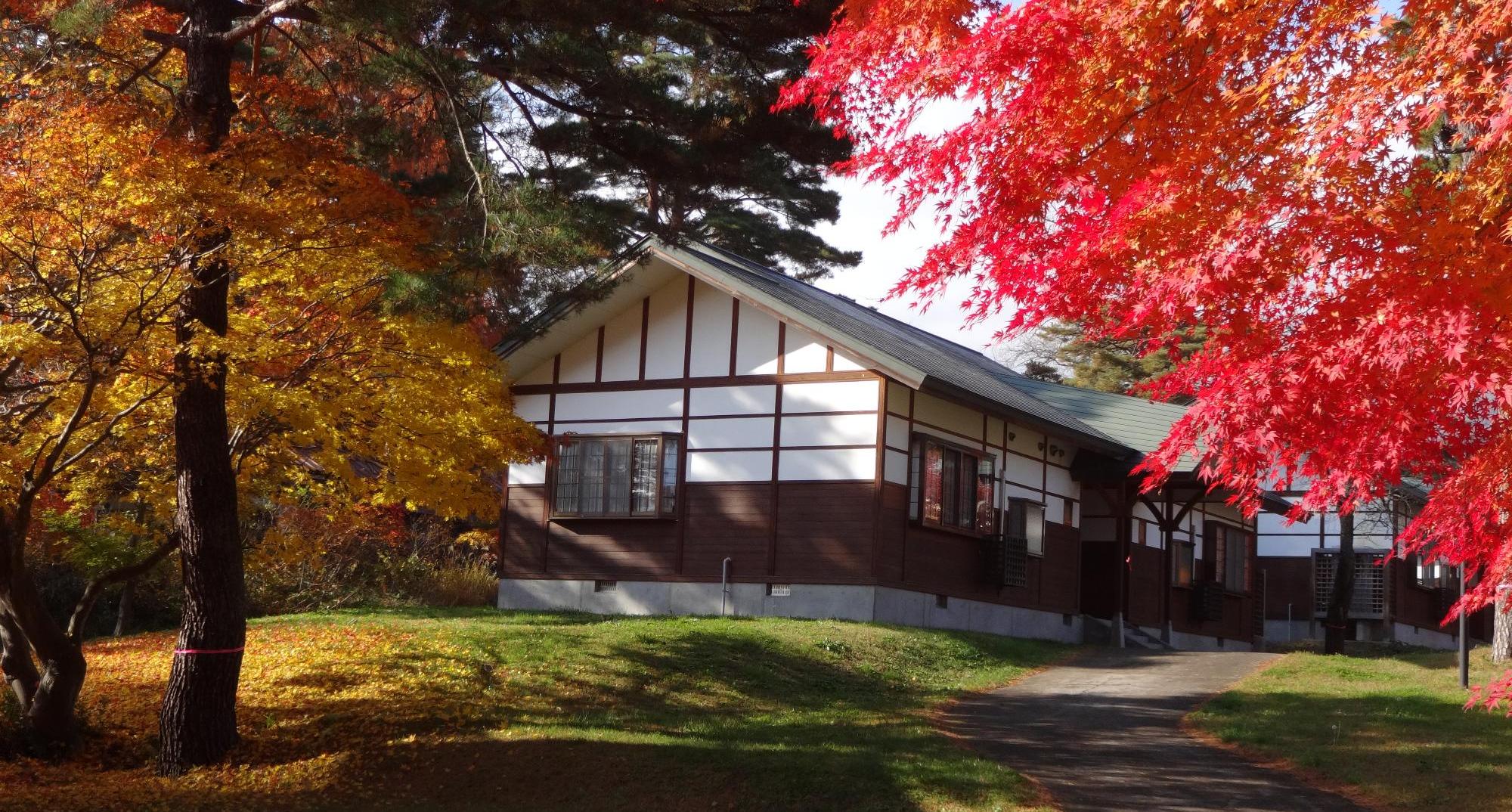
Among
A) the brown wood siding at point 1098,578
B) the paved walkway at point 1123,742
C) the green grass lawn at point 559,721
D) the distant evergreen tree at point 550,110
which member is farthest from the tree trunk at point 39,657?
the brown wood siding at point 1098,578

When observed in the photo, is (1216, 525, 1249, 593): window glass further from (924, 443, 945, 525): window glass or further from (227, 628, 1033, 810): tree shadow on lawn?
(227, 628, 1033, 810): tree shadow on lawn

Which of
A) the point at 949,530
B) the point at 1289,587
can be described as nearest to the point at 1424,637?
the point at 1289,587

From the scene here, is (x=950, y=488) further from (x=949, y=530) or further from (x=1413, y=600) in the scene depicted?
(x=1413, y=600)

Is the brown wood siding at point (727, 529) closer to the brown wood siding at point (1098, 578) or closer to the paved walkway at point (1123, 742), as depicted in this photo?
the paved walkway at point (1123, 742)

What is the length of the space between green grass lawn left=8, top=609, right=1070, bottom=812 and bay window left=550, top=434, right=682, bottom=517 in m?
2.98

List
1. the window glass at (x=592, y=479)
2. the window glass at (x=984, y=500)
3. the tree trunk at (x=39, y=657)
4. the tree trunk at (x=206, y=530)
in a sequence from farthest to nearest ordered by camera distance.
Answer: the window glass at (x=592, y=479), the window glass at (x=984, y=500), the tree trunk at (x=39, y=657), the tree trunk at (x=206, y=530)

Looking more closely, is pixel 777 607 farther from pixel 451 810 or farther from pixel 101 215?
pixel 101 215

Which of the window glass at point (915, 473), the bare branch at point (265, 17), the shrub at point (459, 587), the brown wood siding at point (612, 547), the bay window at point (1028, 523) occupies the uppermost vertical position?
the bare branch at point (265, 17)

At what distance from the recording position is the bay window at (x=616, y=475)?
20266 mm

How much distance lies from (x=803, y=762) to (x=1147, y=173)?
5.47 m

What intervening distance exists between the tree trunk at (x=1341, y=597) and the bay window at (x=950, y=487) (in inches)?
232

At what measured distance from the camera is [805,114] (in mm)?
13750

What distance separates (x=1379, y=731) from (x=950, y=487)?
8.39m

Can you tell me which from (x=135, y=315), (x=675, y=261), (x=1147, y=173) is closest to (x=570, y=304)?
(x=675, y=261)
